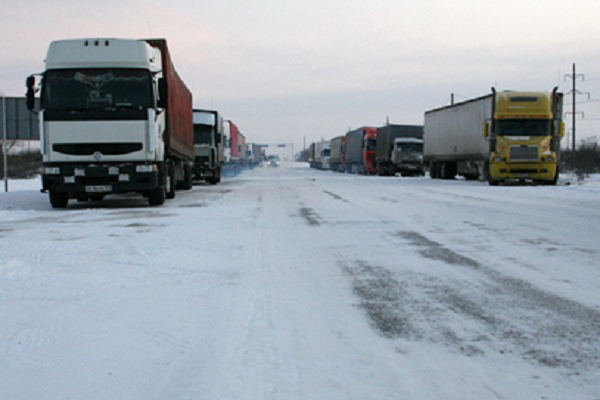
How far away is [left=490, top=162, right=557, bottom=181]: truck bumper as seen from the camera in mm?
25656

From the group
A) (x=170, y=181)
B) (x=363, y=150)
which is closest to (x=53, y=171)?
(x=170, y=181)

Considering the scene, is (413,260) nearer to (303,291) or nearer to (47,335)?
(303,291)

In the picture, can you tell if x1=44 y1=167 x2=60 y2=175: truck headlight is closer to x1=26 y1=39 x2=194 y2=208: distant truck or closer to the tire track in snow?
x1=26 y1=39 x2=194 y2=208: distant truck

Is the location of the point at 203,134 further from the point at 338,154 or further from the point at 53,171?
the point at 338,154

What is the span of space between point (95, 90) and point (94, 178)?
6.17 ft

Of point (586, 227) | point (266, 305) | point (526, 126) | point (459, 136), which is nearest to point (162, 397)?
point (266, 305)

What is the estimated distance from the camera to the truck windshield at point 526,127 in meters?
25.8

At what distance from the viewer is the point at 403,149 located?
4388cm

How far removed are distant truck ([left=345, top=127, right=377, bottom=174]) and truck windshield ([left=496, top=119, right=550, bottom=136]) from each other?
25106mm

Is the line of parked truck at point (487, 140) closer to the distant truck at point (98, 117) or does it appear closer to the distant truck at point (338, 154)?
the distant truck at point (98, 117)

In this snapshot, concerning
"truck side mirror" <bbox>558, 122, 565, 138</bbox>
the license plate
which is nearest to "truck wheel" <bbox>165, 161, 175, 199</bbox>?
the license plate

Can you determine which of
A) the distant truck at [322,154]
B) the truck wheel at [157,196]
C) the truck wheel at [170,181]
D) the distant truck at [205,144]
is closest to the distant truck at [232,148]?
the distant truck at [205,144]

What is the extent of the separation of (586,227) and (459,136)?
2386cm

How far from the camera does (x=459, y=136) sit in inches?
1300
